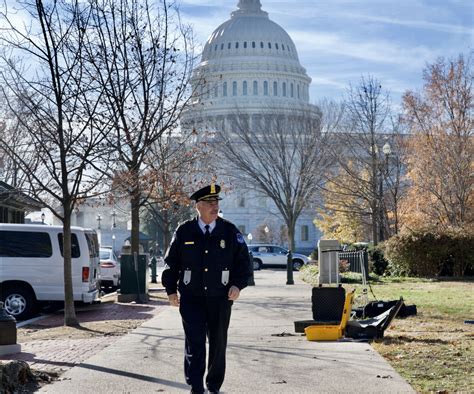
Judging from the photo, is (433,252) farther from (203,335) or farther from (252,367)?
(203,335)

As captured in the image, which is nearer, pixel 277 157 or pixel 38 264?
pixel 38 264

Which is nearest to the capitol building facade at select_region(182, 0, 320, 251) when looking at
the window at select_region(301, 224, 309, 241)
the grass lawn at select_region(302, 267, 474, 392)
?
the window at select_region(301, 224, 309, 241)

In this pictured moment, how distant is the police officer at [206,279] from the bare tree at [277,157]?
4776cm

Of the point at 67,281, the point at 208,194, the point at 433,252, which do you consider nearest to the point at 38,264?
the point at 67,281

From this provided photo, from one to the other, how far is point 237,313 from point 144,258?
237 inches

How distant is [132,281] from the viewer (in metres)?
22.7

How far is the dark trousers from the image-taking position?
7.54 m

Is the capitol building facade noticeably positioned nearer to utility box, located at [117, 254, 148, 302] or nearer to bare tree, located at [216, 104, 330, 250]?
bare tree, located at [216, 104, 330, 250]

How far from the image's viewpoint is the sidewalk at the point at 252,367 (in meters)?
8.39

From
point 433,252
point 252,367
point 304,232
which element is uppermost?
point 304,232

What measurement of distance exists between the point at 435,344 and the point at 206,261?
15.0 ft

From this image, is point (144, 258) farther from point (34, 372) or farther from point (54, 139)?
point (34, 372)

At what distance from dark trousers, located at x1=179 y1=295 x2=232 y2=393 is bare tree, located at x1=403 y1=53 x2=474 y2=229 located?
2779 cm

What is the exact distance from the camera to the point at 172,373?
926cm
